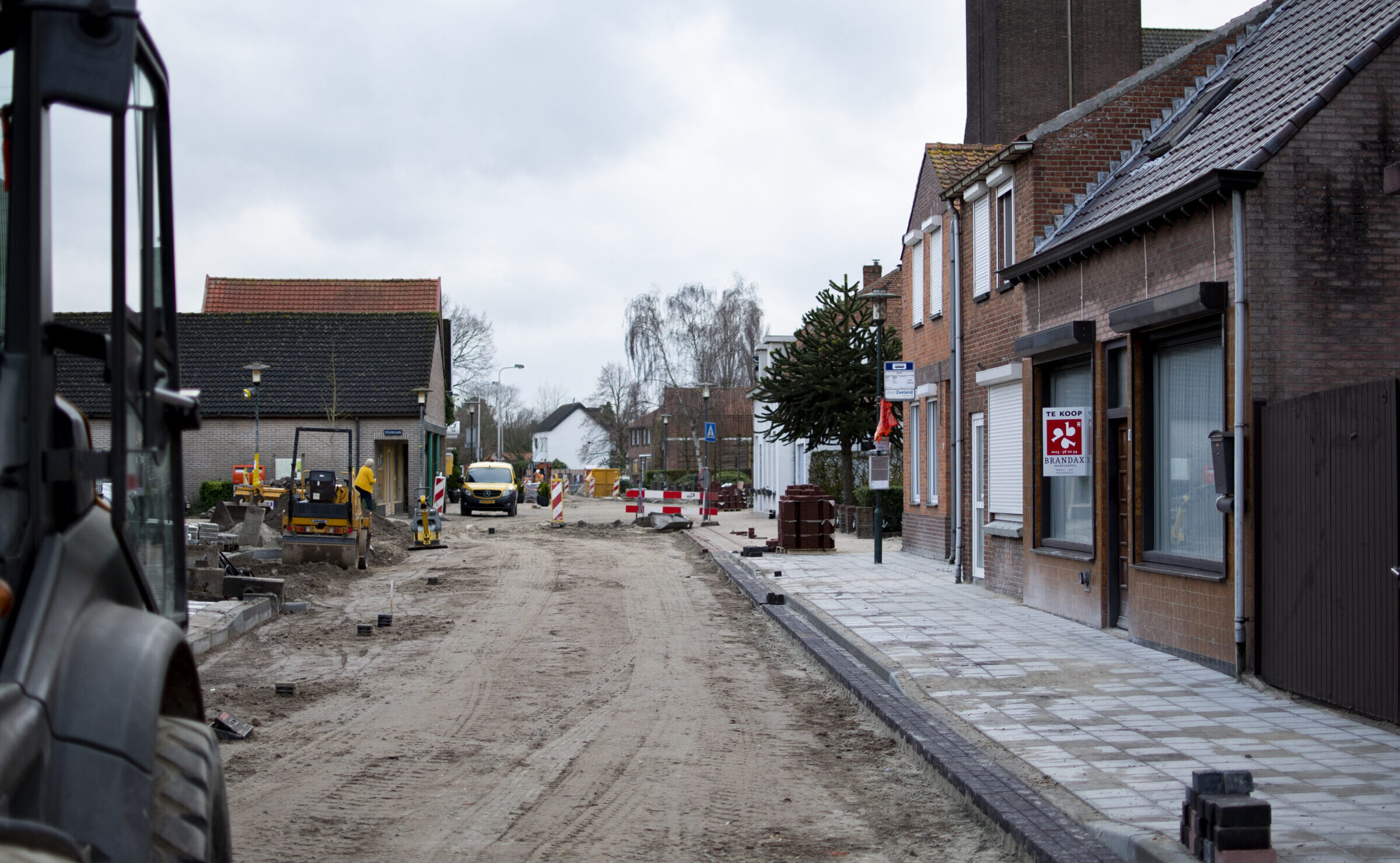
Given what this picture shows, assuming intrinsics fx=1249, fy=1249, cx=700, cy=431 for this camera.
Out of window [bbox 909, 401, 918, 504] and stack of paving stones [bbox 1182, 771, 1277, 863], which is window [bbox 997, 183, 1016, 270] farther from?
stack of paving stones [bbox 1182, 771, 1277, 863]

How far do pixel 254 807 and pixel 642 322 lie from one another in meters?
61.0

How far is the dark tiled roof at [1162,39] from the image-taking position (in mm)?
28969

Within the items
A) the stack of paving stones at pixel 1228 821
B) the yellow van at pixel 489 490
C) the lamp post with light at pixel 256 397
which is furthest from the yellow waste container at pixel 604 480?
the stack of paving stones at pixel 1228 821

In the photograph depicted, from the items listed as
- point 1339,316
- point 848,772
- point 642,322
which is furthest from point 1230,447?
point 642,322

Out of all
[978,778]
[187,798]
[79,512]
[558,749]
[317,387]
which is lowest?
[558,749]

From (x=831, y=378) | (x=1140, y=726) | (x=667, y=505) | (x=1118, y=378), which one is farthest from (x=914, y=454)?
(x=1140, y=726)

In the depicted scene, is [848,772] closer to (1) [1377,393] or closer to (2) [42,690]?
(1) [1377,393]

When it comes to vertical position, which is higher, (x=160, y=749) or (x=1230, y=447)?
(x=1230, y=447)

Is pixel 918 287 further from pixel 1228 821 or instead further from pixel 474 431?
pixel 474 431

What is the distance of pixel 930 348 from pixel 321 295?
34937 millimetres

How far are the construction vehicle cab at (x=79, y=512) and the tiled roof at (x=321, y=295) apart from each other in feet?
154

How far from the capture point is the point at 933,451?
21.7 metres

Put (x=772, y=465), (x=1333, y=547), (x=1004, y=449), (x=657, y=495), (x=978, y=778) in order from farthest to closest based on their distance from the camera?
(x=657, y=495)
(x=772, y=465)
(x=1004, y=449)
(x=1333, y=547)
(x=978, y=778)

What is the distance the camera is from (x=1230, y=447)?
384 inches
